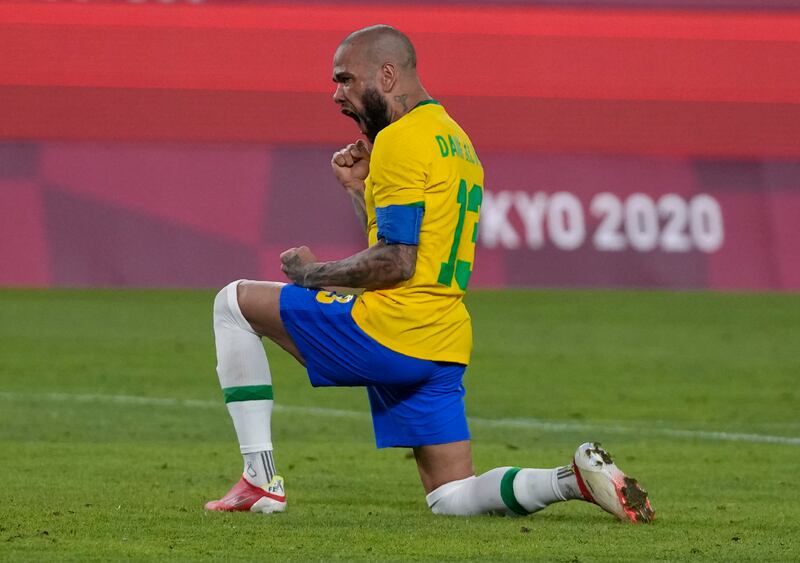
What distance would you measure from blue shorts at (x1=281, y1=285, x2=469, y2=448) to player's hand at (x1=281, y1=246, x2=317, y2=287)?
0.03 m

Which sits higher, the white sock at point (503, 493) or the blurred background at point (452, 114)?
the blurred background at point (452, 114)

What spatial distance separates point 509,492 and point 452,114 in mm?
11889

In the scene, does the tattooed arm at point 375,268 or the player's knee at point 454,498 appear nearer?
the tattooed arm at point 375,268

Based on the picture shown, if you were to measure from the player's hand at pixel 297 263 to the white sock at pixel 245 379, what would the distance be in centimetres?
20

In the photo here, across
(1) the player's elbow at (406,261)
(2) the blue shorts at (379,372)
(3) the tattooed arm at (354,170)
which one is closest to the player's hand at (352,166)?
(3) the tattooed arm at (354,170)

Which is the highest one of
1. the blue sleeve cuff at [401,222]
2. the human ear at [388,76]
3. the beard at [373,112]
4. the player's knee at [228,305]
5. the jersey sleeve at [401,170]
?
the human ear at [388,76]

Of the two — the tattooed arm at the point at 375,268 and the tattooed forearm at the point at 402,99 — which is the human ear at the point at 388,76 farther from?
the tattooed arm at the point at 375,268

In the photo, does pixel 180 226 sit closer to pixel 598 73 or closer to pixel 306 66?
pixel 306 66

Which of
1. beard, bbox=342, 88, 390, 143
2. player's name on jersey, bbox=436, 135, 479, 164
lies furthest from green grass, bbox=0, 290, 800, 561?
beard, bbox=342, 88, 390, 143

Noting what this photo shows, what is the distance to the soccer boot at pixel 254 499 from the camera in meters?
5.84

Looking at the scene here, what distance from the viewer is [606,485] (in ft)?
18.0

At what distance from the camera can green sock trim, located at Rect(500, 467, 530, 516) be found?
5.74 meters

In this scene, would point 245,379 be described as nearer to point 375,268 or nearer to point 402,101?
point 375,268

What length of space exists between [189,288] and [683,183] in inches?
195
